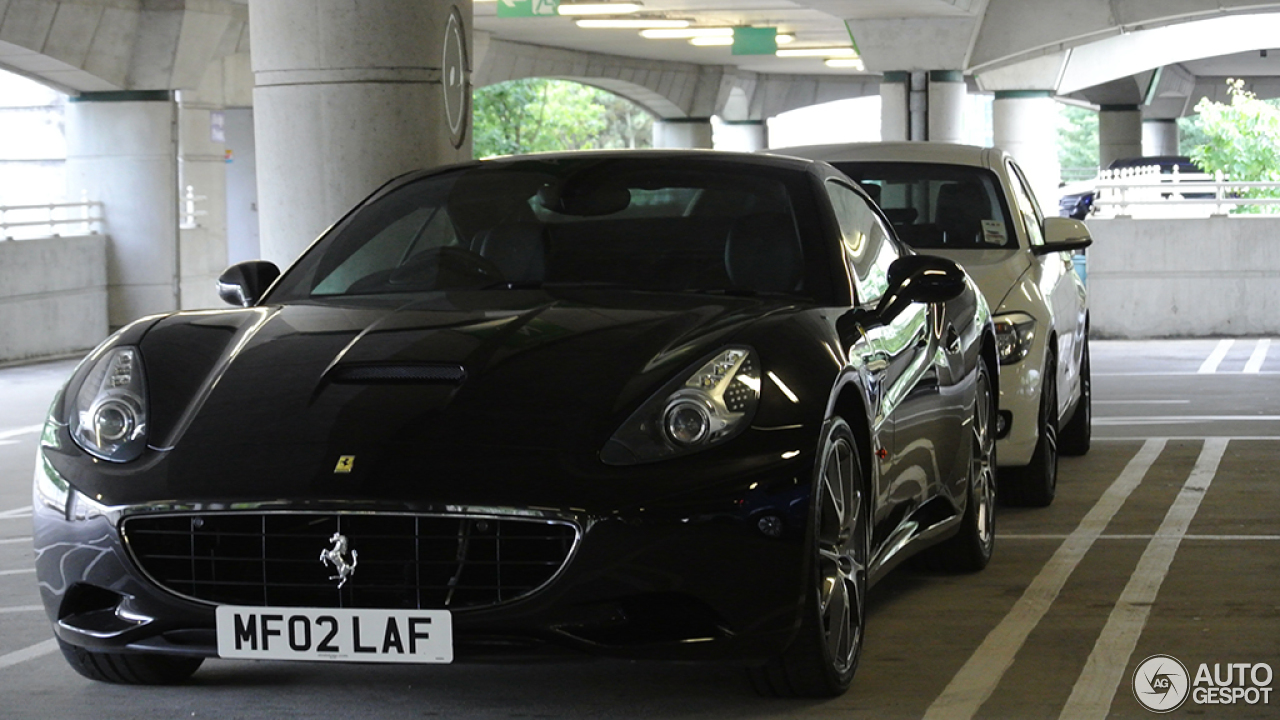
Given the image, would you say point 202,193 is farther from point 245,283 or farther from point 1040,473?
point 245,283

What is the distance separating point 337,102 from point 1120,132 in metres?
54.4

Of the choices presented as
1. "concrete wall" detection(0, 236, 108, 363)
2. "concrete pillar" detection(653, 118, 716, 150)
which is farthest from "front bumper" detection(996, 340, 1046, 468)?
"concrete pillar" detection(653, 118, 716, 150)

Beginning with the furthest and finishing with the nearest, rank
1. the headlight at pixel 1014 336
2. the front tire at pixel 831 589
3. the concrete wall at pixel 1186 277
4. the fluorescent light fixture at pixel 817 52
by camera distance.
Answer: the fluorescent light fixture at pixel 817 52 < the concrete wall at pixel 1186 277 < the headlight at pixel 1014 336 < the front tire at pixel 831 589

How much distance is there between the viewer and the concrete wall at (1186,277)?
69.7ft

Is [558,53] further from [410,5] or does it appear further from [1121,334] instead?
[410,5]

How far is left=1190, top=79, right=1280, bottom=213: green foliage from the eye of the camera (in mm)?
34469

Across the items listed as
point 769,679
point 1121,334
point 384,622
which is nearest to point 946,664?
point 769,679

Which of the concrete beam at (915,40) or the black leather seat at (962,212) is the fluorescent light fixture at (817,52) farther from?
the black leather seat at (962,212)

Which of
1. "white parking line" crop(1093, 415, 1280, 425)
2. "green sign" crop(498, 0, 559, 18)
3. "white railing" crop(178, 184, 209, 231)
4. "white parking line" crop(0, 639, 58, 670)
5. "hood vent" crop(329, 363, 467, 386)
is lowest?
"white parking line" crop(1093, 415, 1280, 425)

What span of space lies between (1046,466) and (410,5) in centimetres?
375

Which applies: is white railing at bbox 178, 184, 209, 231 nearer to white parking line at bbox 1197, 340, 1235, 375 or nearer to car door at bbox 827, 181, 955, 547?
white parking line at bbox 1197, 340, 1235, 375

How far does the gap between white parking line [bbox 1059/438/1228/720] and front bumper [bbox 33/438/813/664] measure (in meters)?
0.92

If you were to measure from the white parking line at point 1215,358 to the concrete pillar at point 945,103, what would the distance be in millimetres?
4917

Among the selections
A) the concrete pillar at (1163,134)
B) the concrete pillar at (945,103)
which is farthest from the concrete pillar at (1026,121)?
the concrete pillar at (1163,134)
